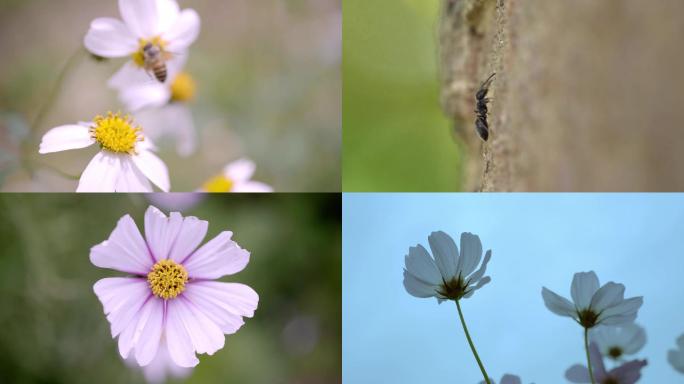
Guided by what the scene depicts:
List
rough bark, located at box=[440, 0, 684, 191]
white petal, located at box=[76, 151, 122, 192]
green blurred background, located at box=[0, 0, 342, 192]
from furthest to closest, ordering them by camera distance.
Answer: green blurred background, located at box=[0, 0, 342, 192], white petal, located at box=[76, 151, 122, 192], rough bark, located at box=[440, 0, 684, 191]

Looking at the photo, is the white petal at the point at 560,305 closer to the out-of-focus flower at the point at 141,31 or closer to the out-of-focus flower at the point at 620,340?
the out-of-focus flower at the point at 620,340

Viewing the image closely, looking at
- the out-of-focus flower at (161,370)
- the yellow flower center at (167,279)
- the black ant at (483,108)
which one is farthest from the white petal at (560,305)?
the out-of-focus flower at (161,370)

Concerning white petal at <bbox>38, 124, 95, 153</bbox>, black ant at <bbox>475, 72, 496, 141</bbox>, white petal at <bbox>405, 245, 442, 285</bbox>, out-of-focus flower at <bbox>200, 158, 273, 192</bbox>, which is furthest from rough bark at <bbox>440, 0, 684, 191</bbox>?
white petal at <bbox>38, 124, 95, 153</bbox>

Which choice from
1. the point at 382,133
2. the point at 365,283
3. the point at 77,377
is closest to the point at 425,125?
the point at 382,133

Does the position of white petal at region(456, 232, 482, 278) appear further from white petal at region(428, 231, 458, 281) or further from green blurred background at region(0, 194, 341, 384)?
green blurred background at region(0, 194, 341, 384)

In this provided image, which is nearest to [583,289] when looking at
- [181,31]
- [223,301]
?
[223,301]

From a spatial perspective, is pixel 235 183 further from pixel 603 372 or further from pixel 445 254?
pixel 603 372
